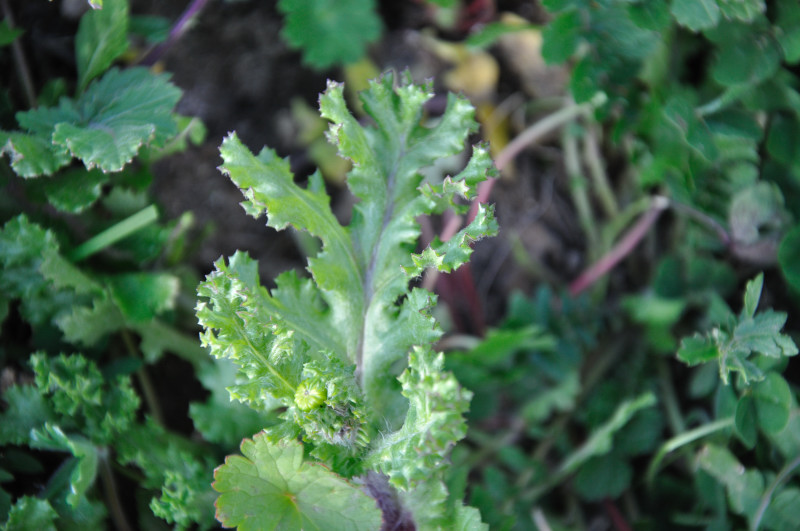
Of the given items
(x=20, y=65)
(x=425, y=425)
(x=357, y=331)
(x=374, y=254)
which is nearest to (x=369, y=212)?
(x=374, y=254)

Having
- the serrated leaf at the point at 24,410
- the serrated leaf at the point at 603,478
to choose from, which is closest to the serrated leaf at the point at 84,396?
the serrated leaf at the point at 24,410

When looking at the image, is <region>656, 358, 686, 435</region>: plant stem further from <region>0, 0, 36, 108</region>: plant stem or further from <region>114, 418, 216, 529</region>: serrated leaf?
<region>0, 0, 36, 108</region>: plant stem

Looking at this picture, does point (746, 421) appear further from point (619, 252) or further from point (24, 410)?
point (24, 410)

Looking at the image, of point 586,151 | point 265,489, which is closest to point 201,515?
point 265,489

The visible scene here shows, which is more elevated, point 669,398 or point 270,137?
point 270,137

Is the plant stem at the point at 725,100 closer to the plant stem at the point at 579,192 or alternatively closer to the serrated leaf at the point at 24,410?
the plant stem at the point at 579,192

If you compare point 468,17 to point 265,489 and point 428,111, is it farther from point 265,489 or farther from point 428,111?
point 265,489

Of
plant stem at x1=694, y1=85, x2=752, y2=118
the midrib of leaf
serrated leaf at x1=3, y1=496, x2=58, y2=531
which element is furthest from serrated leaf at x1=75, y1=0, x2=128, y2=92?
plant stem at x1=694, y1=85, x2=752, y2=118
